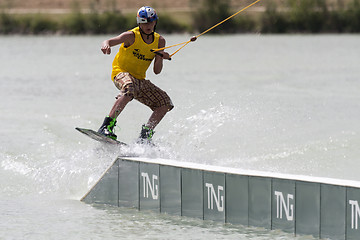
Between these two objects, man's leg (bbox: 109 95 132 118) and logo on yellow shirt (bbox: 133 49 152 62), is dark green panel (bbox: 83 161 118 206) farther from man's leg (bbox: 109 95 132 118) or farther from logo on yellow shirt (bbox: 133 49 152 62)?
logo on yellow shirt (bbox: 133 49 152 62)

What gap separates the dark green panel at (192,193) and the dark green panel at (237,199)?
377mm

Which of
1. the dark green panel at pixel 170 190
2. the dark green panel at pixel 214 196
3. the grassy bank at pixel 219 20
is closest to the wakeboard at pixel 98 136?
the dark green panel at pixel 170 190

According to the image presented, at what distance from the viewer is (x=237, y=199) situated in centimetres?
867

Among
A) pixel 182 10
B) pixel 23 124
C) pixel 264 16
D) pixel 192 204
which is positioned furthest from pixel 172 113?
pixel 182 10

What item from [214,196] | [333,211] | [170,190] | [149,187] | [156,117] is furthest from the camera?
[156,117]

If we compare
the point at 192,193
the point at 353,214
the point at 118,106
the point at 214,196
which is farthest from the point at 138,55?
the point at 353,214

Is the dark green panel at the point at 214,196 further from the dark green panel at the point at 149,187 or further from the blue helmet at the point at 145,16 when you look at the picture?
the blue helmet at the point at 145,16

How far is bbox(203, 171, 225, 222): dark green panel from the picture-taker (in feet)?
28.9

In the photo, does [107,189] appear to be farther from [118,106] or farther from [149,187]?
[118,106]

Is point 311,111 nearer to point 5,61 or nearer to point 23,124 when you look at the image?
point 23,124

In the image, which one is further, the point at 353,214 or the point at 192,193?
the point at 192,193

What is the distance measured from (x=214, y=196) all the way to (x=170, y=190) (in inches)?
25.2

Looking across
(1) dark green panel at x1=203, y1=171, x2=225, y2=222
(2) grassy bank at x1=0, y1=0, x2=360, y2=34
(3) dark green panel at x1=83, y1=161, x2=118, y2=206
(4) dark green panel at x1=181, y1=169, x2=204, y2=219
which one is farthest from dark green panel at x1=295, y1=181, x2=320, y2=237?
(2) grassy bank at x1=0, y1=0, x2=360, y2=34

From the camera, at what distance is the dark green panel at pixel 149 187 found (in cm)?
950
